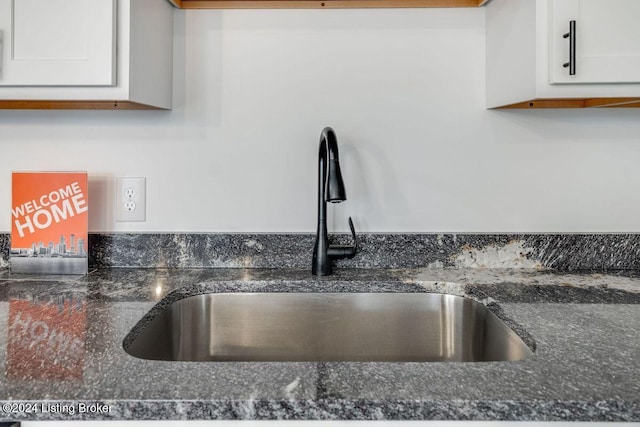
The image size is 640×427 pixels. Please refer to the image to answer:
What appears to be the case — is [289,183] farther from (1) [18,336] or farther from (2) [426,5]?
(1) [18,336]

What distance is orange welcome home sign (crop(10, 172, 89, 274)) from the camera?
1.24 metres

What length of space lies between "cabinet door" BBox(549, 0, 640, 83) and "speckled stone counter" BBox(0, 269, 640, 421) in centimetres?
53

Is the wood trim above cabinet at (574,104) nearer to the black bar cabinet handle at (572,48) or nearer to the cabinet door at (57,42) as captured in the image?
the black bar cabinet handle at (572,48)

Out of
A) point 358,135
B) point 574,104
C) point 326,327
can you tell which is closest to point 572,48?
point 574,104

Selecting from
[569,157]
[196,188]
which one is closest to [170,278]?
[196,188]

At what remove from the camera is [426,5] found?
1313 mm

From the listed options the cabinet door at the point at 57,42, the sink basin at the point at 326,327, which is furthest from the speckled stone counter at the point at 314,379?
the cabinet door at the point at 57,42

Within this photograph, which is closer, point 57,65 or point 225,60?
point 57,65

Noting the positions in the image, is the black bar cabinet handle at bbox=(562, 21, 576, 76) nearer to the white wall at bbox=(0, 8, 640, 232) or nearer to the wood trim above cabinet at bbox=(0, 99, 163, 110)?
the white wall at bbox=(0, 8, 640, 232)

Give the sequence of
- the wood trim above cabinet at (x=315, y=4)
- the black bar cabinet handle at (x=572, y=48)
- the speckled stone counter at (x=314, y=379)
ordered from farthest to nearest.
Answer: the wood trim above cabinet at (x=315, y=4) < the black bar cabinet handle at (x=572, y=48) < the speckled stone counter at (x=314, y=379)

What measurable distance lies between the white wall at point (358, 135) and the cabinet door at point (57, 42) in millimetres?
284

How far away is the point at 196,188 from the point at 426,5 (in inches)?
34.5

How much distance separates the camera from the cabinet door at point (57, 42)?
1032 mm

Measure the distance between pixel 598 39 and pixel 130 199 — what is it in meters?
1.30
